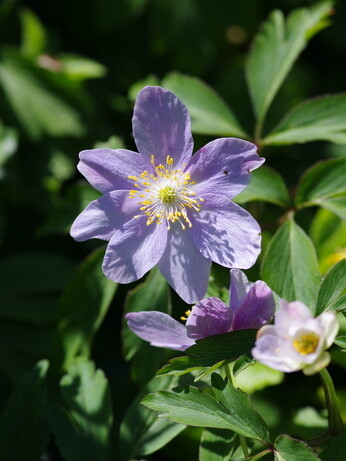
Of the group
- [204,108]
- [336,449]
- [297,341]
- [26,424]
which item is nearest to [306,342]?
[297,341]

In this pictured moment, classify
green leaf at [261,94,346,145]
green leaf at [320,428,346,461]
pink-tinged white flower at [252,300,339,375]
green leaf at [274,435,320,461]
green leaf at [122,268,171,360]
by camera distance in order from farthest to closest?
green leaf at [261,94,346,145] < green leaf at [122,268,171,360] < green leaf at [320,428,346,461] < green leaf at [274,435,320,461] < pink-tinged white flower at [252,300,339,375]

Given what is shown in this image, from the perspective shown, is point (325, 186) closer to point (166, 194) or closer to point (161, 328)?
point (166, 194)

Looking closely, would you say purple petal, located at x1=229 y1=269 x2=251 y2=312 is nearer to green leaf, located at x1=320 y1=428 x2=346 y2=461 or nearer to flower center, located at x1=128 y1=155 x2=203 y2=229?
flower center, located at x1=128 y1=155 x2=203 y2=229

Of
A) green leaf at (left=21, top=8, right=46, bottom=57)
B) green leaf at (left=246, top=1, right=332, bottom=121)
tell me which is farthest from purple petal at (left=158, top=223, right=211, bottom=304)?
green leaf at (left=21, top=8, right=46, bottom=57)

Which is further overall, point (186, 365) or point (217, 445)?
point (217, 445)

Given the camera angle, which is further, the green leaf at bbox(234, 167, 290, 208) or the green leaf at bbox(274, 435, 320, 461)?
the green leaf at bbox(234, 167, 290, 208)

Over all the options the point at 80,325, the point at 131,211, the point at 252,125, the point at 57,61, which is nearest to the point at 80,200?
the point at 80,325

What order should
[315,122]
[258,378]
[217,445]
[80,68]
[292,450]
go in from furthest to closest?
[80,68], [258,378], [315,122], [217,445], [292,450]

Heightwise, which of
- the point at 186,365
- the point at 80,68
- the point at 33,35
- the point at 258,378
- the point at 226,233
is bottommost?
the point at 258,378
